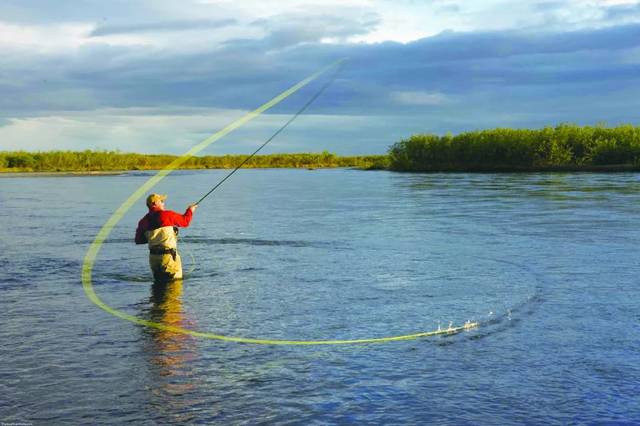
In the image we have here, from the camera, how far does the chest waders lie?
11.4 meters

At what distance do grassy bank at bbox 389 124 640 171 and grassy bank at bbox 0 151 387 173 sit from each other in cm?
1112

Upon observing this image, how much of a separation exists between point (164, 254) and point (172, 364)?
4.59 m

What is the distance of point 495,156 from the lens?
3477 inches

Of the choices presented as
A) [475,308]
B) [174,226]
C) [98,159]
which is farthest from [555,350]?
[98,159]

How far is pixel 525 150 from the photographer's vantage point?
85750 mm

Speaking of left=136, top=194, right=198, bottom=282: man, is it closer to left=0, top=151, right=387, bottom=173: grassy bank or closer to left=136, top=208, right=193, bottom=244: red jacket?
left=136, top=208, right=193, bottom=244: red jacket

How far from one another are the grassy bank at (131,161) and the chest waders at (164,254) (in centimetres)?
9259

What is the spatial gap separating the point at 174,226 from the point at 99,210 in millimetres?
18606

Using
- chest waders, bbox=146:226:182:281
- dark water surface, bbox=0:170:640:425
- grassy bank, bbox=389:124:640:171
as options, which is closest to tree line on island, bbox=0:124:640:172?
grassy bank, bbox=389:124:640:171

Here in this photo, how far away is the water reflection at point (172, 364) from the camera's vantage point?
6059 millimetres

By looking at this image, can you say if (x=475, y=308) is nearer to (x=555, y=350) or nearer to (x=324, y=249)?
(x=555, y=350)

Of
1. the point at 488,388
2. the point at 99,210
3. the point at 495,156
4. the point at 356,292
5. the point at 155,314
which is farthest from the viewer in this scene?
the point at 495,156

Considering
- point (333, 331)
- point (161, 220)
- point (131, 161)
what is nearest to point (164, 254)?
point (161, 220)

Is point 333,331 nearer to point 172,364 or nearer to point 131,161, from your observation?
point 172,364
